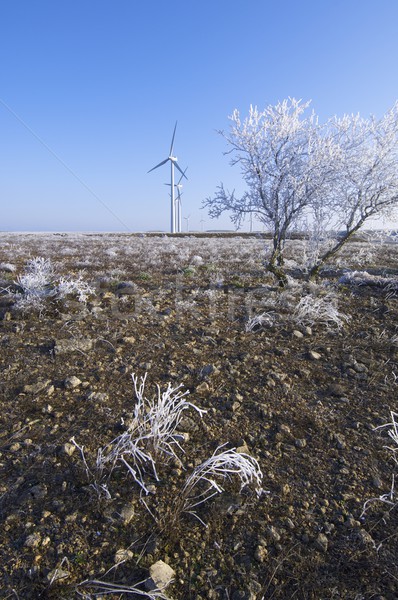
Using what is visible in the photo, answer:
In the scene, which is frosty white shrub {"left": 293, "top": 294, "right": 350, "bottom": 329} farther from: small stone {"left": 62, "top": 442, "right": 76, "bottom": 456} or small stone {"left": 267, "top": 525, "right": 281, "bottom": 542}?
small stone {"left": 62, "top": 442, "right": 76, "bottom": 456}

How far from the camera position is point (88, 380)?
384cm

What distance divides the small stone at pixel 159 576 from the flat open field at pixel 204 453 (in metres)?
0.05

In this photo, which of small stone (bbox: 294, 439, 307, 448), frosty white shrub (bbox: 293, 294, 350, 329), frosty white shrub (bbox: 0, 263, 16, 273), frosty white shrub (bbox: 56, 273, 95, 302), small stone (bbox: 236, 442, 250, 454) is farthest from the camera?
frosty white shrub (bbox: 0, 263, 16, 273)

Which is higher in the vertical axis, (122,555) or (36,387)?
(36,387)

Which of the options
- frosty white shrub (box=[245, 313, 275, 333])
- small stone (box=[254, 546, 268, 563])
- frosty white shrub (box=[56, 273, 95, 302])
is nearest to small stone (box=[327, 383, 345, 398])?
frosty white shrub (box=[245, 313, 275, 333])

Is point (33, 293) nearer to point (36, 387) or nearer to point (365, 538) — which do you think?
point (36, 387)

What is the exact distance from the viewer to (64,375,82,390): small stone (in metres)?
3.65

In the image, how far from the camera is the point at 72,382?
3705mm

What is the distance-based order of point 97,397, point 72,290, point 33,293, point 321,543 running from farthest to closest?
point 72,290
point 33,293
point 97,397
point 321,543

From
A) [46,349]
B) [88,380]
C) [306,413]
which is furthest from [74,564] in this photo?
[46,349]

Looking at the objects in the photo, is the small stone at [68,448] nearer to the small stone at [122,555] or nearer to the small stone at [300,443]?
the small stone at [122,555]

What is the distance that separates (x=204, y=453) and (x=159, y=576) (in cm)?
103

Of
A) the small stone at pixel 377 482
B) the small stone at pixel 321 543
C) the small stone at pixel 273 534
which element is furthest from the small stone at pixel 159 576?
the small stone at pixel 377 482

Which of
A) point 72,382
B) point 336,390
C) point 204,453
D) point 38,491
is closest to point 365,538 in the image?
point 204,453
